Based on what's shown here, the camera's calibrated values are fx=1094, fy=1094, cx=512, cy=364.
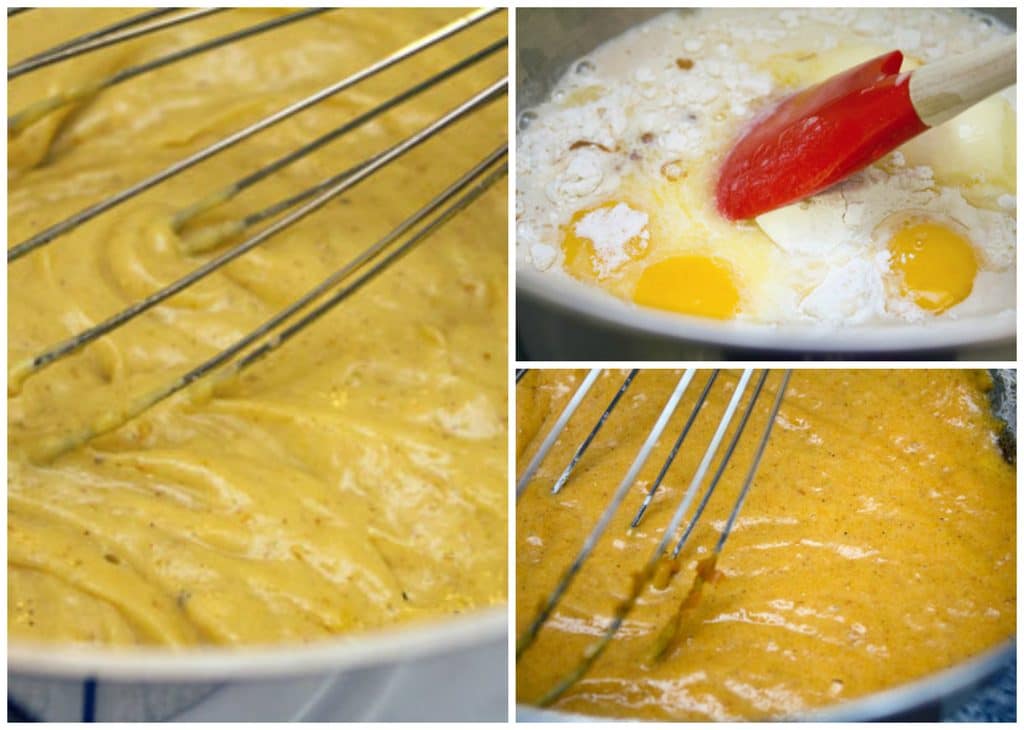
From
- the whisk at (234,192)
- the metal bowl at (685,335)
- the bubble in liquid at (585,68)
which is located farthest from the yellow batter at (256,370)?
the bubble in liquid at (585,68)

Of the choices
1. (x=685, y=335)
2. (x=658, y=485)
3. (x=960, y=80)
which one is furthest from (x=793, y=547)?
(x=960, y=80)

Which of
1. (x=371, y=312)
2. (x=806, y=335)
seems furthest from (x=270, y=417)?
(x=806, y=335)

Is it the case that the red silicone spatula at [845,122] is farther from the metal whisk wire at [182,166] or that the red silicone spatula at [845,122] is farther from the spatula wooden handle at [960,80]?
the metal whisk wire at [182,166]

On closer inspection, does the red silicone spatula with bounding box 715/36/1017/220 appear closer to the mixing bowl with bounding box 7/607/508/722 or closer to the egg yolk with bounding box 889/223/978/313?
the egg yolk with bounding box 889/223/978/313

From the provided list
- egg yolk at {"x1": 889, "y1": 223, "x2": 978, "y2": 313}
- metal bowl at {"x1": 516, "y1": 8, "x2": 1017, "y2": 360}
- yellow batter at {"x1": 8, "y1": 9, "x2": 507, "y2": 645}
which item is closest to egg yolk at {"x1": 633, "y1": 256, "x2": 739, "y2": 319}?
metal bowl at {"x1": 516, "y1": 8, "x2": 1017, "y2": 360}

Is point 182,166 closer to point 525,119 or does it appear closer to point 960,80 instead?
point 525,119

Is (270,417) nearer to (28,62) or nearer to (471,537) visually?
(471,537)
